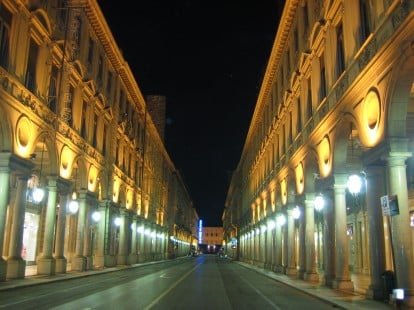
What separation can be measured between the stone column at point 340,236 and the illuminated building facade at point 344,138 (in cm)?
4

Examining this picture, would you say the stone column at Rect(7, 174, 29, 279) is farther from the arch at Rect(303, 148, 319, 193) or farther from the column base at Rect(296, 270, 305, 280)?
the column base at Rect(296, 270, 305, 280)

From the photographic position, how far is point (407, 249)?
14.4m

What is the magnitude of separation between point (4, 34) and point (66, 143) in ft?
31.8

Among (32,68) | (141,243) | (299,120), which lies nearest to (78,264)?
(32,68)

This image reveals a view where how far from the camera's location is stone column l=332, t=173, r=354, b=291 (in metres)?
21.2

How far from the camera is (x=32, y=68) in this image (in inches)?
1014

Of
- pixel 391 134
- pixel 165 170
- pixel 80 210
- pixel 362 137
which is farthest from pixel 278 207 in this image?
pixel 165 170

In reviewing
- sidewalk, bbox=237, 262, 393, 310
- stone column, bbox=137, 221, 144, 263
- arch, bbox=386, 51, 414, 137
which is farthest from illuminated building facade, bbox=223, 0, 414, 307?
stone column, bbox=137, 221, 144, 263

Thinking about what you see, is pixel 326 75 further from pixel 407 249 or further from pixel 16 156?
pixel 16 156

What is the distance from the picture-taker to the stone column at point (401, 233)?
46.3 ft

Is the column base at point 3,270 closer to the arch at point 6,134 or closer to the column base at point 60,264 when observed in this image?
the arch at point 6,134

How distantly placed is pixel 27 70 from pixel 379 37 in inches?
706

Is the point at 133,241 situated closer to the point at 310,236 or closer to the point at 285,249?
the point at 285,249

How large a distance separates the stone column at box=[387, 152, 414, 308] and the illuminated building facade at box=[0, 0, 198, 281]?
648 inches
